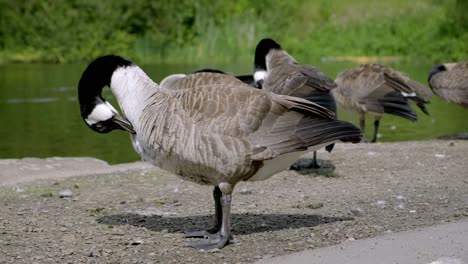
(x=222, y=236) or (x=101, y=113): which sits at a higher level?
(x=101, y=113)

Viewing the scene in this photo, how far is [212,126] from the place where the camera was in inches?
197

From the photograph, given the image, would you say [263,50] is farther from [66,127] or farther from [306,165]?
[66,127]

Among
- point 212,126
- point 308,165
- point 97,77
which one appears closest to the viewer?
point 212,126

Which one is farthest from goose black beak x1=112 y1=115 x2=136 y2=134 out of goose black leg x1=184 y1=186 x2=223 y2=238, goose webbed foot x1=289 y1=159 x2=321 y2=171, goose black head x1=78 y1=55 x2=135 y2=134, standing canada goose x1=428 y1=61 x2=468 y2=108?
standing canada goose x1=428 y1=61 x2=468 y2=108

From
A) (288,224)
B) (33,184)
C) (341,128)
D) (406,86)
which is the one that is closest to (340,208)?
(288,224)

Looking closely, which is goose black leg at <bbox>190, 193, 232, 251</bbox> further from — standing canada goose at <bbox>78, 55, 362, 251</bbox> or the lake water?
the lake water

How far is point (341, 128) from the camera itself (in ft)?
16.9

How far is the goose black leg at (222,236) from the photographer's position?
5.03 meters

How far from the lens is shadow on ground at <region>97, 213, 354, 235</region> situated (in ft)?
18.4

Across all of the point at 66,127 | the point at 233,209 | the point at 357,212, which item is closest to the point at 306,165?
the point at 233,209

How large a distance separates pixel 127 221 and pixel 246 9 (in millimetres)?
32465

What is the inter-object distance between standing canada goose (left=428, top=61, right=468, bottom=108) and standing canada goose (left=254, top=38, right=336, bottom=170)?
11.3 ft

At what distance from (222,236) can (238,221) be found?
2.60 ft

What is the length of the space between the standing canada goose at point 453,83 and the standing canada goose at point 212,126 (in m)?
6.42
